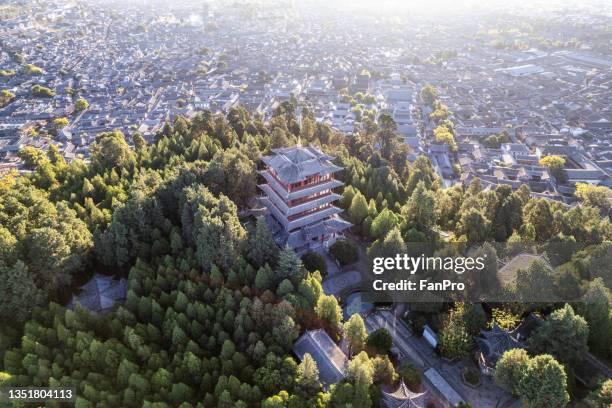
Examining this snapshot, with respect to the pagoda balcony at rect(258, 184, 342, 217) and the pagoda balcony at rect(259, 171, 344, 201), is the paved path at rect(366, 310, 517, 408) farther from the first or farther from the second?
the pagoda balcony at rect(259, 171, 344, 201)

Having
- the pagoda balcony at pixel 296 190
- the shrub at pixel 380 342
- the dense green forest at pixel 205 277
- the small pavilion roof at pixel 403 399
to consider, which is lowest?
the shrub at pixel 380 342

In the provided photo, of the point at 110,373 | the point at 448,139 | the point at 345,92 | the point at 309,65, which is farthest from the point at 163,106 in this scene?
the point at 110,373

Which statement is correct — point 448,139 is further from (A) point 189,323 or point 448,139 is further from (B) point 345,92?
(A) point 189,323

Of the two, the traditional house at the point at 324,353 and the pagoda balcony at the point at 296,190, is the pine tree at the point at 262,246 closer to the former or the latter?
the pagoda balcony at the point at 296,190

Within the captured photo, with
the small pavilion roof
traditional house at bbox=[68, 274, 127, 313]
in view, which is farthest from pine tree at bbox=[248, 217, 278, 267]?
the small pavilion roof

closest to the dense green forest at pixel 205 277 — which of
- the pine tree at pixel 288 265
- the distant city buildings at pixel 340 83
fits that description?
the pine tree at pixel 288 265

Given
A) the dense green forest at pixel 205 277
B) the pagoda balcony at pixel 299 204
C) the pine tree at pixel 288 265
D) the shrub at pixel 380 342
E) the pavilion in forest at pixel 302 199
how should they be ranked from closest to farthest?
the dense green forest at pixel 205 277
the shrub at pixel 380 342
the pine tree at pixel 288 265
the pavilion in forest at pixel 302 199
the pagoda balcony at pixel 299 204

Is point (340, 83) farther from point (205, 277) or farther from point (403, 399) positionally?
point (403, 399)
